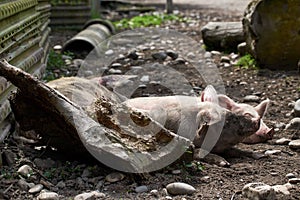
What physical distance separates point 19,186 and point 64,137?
54 cm

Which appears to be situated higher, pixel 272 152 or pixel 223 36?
pixel 272 152

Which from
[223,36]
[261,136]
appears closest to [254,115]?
[261,136]

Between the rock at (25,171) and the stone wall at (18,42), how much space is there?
1.52ft

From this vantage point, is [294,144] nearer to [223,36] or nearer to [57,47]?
[223,36]

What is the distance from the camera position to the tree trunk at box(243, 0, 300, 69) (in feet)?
24.1

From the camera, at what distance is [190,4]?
1745 centimetres

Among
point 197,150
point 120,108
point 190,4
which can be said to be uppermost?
point 120,108

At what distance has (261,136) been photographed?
490cm

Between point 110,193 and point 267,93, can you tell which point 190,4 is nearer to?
point 267,93

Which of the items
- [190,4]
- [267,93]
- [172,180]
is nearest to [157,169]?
[172,180]

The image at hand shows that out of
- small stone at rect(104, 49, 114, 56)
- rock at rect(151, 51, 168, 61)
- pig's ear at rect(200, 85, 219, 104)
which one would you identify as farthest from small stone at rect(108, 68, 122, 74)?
pig's ear at rect(200, 85, 219, 104)

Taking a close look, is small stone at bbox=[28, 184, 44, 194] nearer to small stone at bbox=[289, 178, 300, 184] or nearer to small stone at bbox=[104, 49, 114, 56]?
small stone at bbox=[289, 178, 300, 184]

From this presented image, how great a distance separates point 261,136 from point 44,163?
1797 mm

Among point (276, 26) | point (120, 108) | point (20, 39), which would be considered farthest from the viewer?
point (276, 26)
